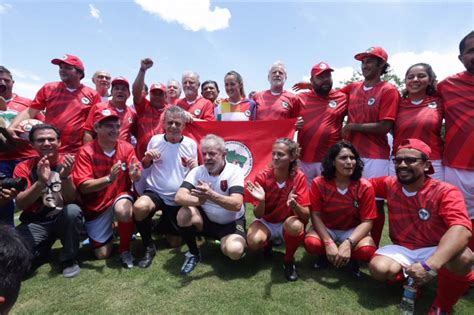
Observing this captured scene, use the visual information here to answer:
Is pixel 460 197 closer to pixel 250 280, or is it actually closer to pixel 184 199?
pixel 250 280

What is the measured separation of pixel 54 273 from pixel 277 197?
10.8ft

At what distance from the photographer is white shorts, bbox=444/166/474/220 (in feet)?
13.4

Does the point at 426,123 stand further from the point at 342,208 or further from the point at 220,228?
the point at 220,228

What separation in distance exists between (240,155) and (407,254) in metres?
3.23

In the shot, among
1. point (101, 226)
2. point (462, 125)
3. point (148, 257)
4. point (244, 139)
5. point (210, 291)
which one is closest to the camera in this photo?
point (210, 291)

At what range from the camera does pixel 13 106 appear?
20.1 ft

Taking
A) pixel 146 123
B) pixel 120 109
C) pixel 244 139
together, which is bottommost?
pixel 244 139

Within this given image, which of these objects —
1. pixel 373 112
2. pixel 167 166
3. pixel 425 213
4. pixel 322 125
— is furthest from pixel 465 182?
pixel 167 166

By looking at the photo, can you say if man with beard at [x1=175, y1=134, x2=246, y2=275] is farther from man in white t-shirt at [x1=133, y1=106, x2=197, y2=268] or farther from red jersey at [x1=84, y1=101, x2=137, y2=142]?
red jersey at [x1=84, y1=101, x2=137, y2=142]

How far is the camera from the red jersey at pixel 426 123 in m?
4.24

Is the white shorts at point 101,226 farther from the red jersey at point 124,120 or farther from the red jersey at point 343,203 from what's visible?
the red jersey at point 343,203

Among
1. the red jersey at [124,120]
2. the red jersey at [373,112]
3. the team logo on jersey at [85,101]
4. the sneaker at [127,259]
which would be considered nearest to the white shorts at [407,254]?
the red jersey at [373,112]

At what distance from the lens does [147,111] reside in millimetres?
5664

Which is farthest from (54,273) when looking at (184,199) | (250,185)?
(250,185)
